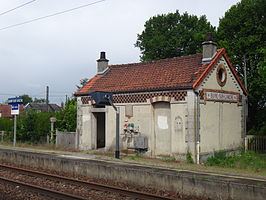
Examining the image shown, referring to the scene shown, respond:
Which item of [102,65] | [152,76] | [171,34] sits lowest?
[152,76]

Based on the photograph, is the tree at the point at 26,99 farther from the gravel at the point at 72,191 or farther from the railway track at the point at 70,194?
the railway track at the point at 70,194

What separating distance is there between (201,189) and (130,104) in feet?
31.2

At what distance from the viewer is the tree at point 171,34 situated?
107ft

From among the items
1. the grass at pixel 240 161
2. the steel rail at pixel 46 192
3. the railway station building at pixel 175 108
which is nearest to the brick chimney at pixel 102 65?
the railway station building at pixel 175 108

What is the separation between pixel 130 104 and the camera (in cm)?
1797

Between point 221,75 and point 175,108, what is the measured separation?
4.08 metres

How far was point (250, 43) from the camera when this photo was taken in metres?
23.4

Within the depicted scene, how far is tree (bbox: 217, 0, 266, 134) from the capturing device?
2336 cm

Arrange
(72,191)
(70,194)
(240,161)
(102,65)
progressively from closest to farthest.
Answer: (70,194), (72,191), (240,161), (102,65)

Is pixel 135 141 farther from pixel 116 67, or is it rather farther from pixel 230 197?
pixel 230 197

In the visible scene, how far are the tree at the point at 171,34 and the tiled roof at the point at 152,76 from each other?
496 inches

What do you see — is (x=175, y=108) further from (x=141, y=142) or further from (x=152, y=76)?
(x=152, y=76)

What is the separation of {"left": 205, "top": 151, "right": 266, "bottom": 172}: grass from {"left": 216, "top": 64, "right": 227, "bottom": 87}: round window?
4.07m

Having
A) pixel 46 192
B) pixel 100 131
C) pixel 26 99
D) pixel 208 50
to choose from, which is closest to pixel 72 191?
pixel 46 192
